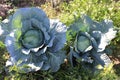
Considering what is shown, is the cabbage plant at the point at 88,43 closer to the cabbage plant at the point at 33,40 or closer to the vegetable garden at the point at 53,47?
the vegetable garden at the point at 53,47

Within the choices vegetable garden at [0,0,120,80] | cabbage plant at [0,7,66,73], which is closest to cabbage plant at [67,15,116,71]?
vegetable garden at [0,0,120,80]

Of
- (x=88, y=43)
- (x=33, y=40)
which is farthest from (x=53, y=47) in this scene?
(x=88, y=43)

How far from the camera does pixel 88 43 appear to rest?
9.38 feet

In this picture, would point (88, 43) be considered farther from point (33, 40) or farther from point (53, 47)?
point (33, 40)

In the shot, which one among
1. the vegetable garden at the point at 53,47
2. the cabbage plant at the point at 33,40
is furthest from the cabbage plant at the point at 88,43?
the cabbage plant at the point at 33,40

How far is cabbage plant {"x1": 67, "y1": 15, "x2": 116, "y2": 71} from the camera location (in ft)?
9.32

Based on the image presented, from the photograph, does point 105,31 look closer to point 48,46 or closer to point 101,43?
point 101,43

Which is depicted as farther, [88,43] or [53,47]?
[88,43]

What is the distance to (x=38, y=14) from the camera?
2783 mm

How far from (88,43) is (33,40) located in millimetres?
489

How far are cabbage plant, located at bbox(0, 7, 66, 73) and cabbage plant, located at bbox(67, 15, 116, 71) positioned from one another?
151 millimetres

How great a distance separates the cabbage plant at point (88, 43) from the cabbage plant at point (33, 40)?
0.15 metres

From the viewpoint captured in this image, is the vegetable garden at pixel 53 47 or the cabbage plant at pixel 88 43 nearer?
the vegetable garden at pixel 53 47

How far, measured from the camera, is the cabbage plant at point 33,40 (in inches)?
106
